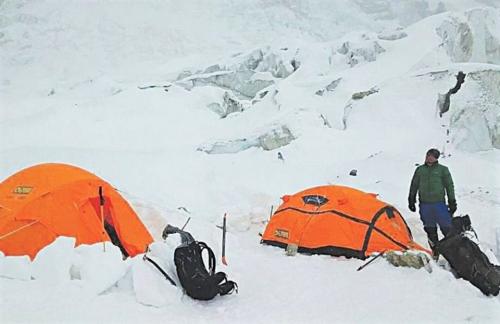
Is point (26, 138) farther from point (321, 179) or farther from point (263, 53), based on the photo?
point (263, 53)

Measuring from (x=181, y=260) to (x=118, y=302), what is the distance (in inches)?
28.4

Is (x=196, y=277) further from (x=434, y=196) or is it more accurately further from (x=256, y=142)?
(x=256, y=142)

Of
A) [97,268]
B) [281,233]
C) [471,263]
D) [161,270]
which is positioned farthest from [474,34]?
[97,268]

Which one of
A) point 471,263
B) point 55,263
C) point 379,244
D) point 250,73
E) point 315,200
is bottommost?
point 250,73

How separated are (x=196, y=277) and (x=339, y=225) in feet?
8.40

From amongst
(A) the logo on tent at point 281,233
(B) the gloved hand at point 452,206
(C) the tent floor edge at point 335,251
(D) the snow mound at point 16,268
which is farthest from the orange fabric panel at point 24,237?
(B) the gloved hand at point 452,206

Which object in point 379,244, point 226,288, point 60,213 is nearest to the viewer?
point 226,288

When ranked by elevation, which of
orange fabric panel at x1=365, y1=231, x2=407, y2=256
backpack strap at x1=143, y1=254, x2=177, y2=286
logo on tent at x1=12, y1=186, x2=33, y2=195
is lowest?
orange fabric panel at x1=365, y1=231, x2=407, y2=256

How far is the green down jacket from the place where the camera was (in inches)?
231

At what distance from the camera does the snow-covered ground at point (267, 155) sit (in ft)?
13.6

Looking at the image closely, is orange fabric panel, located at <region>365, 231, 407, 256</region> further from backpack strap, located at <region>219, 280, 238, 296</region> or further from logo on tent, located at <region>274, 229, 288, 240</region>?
backpack strap, located at <region>219, 280, 238, 296</region>

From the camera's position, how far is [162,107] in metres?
21.6

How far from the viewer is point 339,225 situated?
6309 mm

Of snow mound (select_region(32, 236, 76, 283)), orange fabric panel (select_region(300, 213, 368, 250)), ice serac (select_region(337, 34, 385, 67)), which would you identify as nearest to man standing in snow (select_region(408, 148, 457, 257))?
orange fabric panel (select_region(300, 213, 368, 250))
